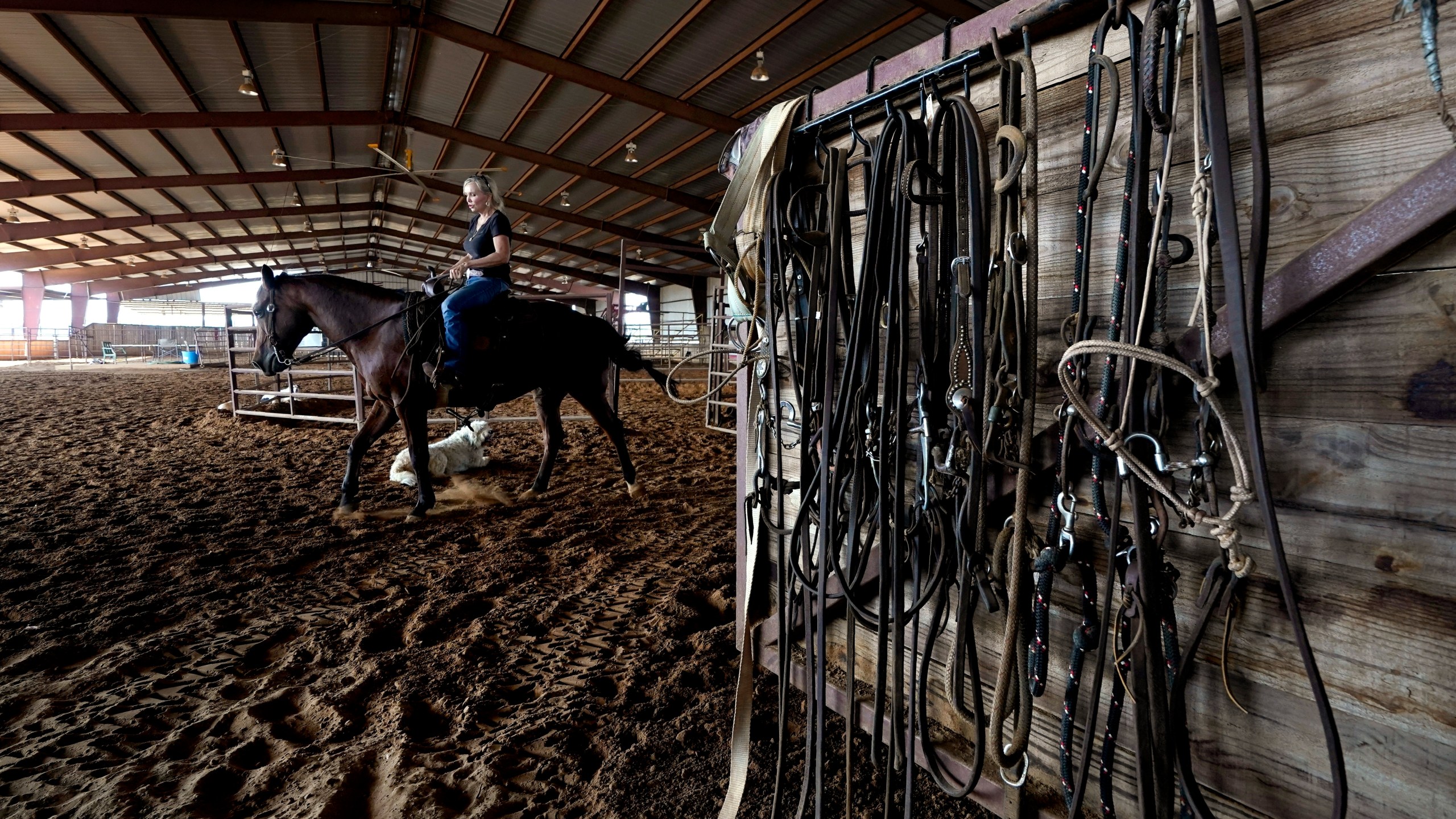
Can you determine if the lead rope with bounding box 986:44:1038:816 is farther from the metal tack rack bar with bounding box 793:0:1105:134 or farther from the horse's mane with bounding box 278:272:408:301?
the horse's mane with bounding box 278:272:408:301

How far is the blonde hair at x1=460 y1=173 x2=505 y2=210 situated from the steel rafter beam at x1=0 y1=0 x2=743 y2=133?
5448 millimetres

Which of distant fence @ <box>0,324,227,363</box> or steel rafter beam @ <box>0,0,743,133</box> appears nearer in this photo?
steel rafter beam @ <box>0,0,743,133</box>

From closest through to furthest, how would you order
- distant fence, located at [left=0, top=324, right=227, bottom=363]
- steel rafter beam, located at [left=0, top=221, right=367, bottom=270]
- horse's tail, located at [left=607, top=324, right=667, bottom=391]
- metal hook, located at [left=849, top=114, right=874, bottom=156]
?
metal hook, located at [left=849, top=114, right=874, bottom=156] → horse's tail, located at [left=607, top=324, right=667, bottom=391] → steel rafter beam, located at [left=0, top=221, right=367, bottom=270] → distant fence, located at [left=0, top=324, right=227, bottom=363]

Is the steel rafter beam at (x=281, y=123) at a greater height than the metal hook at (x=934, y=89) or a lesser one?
greater

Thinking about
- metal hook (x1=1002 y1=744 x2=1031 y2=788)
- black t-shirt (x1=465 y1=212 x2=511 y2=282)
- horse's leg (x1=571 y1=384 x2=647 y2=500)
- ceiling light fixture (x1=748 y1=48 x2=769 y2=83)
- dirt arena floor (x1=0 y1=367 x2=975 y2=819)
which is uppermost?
ceiling light fixture (x1=748 y1=48 x2=769 y2=83)

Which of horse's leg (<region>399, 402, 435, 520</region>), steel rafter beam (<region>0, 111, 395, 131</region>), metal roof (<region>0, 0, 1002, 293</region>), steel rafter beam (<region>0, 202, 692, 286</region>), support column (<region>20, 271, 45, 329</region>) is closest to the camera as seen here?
horse's leg (<region>399, 402, 435, 520</region>)

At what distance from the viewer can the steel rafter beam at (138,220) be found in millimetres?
13977

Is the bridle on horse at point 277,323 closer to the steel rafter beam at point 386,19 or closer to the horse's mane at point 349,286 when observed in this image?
the horse's mane at point 349,286

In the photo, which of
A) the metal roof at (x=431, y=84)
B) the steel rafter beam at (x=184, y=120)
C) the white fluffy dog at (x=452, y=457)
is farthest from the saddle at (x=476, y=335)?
the steel rafter beam at (x=184, y=120)

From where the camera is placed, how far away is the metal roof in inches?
279

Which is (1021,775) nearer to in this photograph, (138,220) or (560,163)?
(560,163)

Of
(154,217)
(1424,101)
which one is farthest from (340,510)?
(154,217)

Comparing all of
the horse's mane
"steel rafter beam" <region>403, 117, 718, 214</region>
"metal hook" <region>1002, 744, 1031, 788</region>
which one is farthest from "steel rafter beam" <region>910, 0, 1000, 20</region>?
"steel rafter beam" <region>403, 117, 718, 214</region>

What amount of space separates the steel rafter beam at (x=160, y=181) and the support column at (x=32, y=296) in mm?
13705
